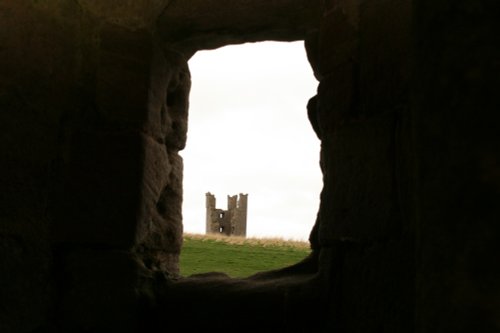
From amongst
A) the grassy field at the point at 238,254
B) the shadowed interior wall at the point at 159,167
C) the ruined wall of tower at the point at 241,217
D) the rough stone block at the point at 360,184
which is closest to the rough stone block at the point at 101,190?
the shadowed interior wall at the point at 159,167

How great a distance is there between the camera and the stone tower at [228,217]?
88.5 feet

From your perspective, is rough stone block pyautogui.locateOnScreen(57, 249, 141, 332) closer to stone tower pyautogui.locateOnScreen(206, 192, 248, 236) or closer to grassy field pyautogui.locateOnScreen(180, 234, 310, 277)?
grassy field pyautogui.locateOnScreen(180, 234, 310, 277)

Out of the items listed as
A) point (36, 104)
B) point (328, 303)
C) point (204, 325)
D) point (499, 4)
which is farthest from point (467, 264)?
point (36, 104)

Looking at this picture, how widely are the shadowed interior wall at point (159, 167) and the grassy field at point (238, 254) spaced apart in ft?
11.1

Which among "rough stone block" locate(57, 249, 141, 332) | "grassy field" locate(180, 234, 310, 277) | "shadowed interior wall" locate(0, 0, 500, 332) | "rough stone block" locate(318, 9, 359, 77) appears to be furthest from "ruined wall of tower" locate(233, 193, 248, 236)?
"rough stone block" locate(318, 9, 359, 77)

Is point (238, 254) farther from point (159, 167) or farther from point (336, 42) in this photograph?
point (336, 42)

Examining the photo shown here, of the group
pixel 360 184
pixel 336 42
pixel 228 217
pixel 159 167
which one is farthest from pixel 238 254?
pixel 228 217

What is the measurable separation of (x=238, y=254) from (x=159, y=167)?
201 inches

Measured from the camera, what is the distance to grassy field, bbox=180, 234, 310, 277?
6781mm

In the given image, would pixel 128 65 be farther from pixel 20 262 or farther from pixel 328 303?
pixel 328 303

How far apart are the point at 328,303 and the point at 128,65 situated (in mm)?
1348

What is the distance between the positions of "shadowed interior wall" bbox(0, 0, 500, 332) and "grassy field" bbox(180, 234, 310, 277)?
3.40m

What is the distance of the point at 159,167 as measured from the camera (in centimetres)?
301

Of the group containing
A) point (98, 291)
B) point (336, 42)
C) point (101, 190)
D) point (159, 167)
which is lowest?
point (98, 291)
